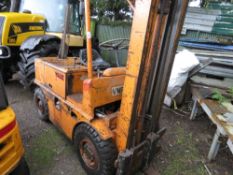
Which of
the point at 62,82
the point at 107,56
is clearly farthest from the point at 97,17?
the point at 62,82

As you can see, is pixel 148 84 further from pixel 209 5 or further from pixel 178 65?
pixel 209 5

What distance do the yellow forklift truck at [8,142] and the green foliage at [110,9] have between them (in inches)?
282

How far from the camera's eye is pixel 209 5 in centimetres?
671

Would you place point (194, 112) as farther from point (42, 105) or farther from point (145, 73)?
point (42, 105)

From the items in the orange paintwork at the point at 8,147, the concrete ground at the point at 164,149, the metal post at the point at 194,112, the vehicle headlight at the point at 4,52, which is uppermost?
→ the vehicle headlight at the point at 4,52

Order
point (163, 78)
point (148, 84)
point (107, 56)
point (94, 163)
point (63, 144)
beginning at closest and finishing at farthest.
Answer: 1. point (148, 84)
2. point (163, 78)
3. point (94, 163)
4. point (63, 144)
5. point (107, 56)

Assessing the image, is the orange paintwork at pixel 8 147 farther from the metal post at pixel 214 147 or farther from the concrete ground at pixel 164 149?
the metal post at pixel 214 147

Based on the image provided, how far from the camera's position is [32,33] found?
404 centimetres

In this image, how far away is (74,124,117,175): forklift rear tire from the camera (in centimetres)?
201

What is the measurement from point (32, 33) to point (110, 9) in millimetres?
5254

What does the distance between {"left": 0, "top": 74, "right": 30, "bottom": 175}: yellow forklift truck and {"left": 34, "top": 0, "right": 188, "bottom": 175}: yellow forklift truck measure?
0.73m

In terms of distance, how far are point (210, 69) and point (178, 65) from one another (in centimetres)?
103

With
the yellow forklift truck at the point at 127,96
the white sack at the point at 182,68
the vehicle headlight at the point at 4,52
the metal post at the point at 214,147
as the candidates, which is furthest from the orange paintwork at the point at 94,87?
the white sack at the point at 182,68

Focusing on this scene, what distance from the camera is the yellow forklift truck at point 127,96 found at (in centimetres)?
169
